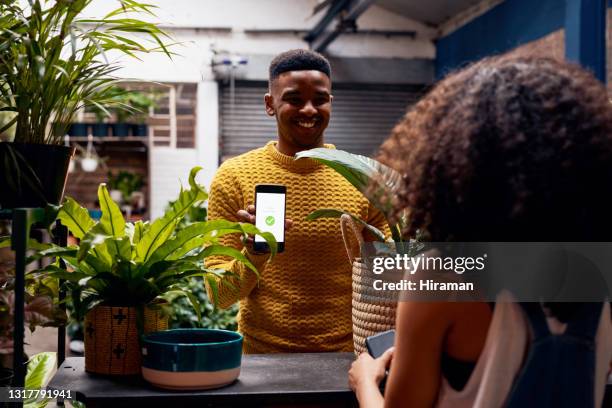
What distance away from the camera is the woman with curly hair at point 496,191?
762 millimetres

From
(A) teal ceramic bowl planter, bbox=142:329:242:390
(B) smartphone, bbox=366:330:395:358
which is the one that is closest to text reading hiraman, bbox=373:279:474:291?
(B) smartphone, bbox=366:330:395:358

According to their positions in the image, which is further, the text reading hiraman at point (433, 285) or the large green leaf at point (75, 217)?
the large green leaf at point (75, 217)

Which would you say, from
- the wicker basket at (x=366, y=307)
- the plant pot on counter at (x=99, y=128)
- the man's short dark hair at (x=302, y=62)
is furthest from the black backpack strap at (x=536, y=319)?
the plant pot on counter at (x=99, y=128)

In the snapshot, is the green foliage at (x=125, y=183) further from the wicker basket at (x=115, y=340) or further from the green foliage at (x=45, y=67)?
the wicker basket at (x=115, y=340)

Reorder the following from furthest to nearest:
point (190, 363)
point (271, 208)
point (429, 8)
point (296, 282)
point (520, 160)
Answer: point (429, 8)
point (296, 282)
point (271, 208)
point (190, 363)
point (520, 160)

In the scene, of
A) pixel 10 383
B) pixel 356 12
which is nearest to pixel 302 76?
pixel 10 383

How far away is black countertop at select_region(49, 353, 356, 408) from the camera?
1166mm

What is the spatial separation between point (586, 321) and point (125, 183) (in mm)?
6685

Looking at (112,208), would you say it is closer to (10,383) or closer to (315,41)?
(10,383)

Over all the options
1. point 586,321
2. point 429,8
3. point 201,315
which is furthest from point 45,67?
point 429,8

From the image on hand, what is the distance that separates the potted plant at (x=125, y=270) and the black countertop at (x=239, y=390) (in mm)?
54

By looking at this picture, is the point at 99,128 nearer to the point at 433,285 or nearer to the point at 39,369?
the point at 39,369

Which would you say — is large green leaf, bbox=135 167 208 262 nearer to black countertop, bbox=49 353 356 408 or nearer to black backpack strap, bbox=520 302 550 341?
black countertop, bbox=49 353 356 408

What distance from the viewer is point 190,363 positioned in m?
1.18
